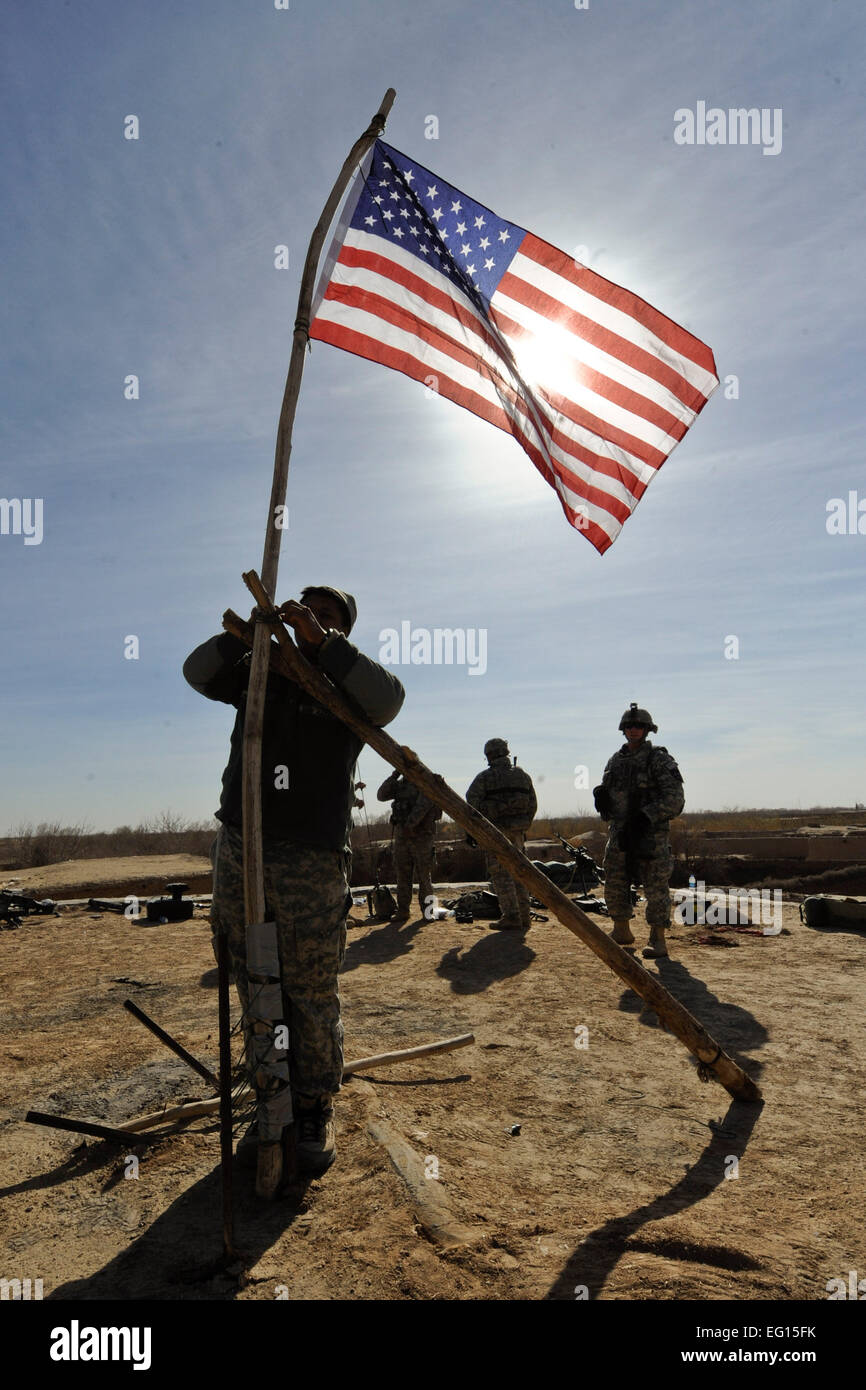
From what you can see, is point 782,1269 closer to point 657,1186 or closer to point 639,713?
point 657,1186

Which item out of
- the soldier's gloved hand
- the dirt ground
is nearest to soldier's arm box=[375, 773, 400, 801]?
the soldier's gloved hand

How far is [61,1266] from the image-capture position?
2352 millimetres

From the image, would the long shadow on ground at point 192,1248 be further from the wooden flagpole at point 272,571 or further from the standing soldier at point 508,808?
→ the standing soldier at point 508,808

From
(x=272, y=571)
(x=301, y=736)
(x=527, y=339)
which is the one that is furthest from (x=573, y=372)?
(x=301, y=736)

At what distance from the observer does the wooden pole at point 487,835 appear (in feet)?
10.1

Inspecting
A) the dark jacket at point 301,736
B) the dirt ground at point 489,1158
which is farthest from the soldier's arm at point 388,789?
the dark jacket at point 301,736

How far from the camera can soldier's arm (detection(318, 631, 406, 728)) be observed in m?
3.01

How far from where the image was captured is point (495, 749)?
988 cm

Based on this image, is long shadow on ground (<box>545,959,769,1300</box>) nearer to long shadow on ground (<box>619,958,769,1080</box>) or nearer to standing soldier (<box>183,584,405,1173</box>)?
long shadow on ground (<box>619,958,769,1080</box>)

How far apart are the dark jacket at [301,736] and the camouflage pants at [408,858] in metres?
7.28

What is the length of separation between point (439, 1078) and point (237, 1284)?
2.13 meters

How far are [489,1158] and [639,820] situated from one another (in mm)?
4958

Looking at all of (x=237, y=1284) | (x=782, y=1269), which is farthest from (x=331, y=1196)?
(x=782, y=1269)
